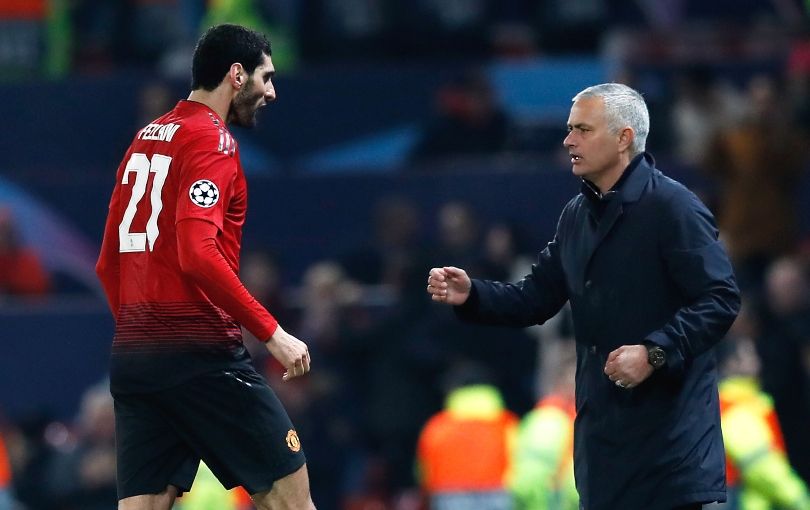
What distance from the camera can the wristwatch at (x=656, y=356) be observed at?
5363 millimetres

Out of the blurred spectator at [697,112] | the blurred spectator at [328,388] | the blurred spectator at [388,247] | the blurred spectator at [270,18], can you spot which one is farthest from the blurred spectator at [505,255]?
the blurred spectator at [270,18]

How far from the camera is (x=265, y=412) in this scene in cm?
587

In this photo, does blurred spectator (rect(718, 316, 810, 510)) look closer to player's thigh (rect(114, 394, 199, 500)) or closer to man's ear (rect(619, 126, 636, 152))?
man's ear (rect(619, 126, 636, 152))

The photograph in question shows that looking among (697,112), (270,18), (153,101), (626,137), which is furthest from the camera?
(270,18)

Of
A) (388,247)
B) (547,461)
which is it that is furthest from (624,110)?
(388,247)

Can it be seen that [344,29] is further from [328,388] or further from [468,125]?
[328,388]

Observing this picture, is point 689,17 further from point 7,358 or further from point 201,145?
point 201,145

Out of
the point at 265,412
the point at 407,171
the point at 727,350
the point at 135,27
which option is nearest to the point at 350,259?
the point at 407,171

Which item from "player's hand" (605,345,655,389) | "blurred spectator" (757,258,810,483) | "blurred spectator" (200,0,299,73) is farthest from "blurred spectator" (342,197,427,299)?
"player's hand" (605,345,655,389)

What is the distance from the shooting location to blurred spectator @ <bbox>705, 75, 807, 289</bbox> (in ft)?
37.2

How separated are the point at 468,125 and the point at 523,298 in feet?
23.2

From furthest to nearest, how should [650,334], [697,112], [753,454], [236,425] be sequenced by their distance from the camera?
[697,112], [753,454], [236,425], [650,334]

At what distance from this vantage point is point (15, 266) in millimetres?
12906

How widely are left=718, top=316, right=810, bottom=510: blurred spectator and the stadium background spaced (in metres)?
1.05
